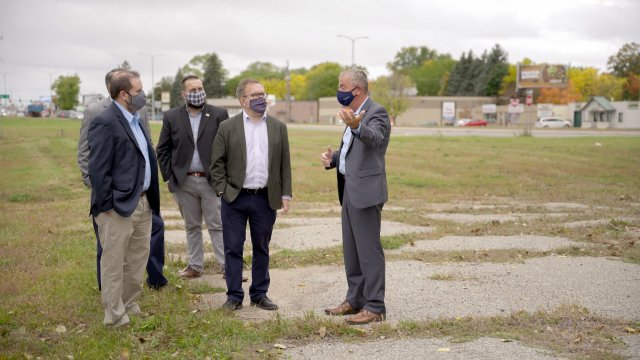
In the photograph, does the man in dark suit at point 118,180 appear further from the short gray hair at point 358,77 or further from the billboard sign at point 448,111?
the billboard sign at point 448,111

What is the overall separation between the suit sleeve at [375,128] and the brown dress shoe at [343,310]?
1.60m

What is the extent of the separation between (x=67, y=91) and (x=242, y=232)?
113 m

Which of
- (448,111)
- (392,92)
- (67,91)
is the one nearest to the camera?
(392,92)

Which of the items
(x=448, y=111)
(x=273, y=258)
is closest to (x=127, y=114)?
(x=273, y=258)

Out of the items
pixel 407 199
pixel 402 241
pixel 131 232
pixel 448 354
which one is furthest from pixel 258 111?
pixel 407 199

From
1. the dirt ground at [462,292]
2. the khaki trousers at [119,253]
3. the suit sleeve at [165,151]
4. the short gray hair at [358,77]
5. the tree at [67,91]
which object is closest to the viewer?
the dirt ground at [462,292]

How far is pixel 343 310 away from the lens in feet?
22.6

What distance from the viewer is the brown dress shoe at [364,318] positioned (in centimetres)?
646

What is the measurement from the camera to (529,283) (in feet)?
26.0

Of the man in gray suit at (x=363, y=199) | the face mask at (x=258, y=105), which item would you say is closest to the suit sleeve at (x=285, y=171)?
the face mask at (x=258, y=105)

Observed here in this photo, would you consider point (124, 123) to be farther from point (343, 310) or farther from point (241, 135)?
point (343, 310)

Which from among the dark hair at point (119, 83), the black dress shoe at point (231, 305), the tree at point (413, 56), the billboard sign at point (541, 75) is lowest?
the black dress shoe at point (231, 305)

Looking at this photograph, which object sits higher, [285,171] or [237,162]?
[237,162]

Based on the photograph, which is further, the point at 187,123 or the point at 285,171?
the point at 187,123
